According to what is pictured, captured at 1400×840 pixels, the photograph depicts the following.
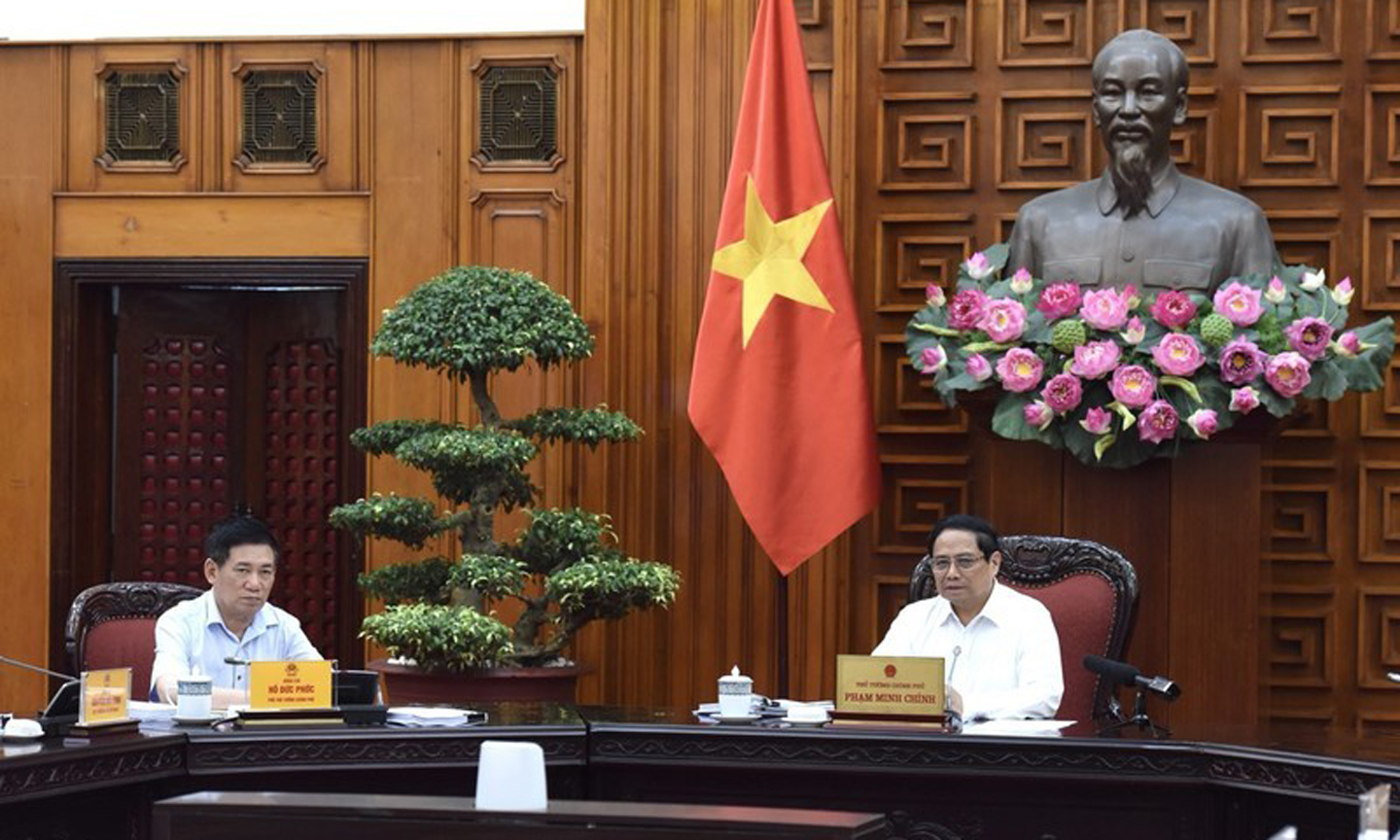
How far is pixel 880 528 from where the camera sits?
6.34 metres

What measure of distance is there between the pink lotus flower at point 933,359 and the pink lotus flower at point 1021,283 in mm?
243

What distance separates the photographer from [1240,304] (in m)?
5.30

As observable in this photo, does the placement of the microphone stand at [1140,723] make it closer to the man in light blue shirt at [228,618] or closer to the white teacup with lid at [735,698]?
the white teacup with lid at [735,698]

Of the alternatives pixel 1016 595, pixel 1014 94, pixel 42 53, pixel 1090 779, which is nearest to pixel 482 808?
pixel 1090 779

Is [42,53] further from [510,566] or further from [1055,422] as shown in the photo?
[1055,422]

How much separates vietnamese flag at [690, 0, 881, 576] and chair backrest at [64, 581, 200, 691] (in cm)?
166

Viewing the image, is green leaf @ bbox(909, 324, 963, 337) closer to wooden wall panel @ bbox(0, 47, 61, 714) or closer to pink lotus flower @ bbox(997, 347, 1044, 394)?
pink lotus flower @ bbox(997, 347, 1044, 394)

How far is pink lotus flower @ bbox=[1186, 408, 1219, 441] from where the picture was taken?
521 cm

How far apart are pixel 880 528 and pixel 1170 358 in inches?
52.3

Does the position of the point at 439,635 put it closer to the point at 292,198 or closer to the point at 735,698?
the point at 735,698

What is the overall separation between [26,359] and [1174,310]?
11.3ft

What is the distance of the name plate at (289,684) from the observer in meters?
4.09

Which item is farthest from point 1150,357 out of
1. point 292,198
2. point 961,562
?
point 292,198

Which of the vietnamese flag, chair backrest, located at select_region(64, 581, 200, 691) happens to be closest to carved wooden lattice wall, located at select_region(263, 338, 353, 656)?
the vietnamese flag
